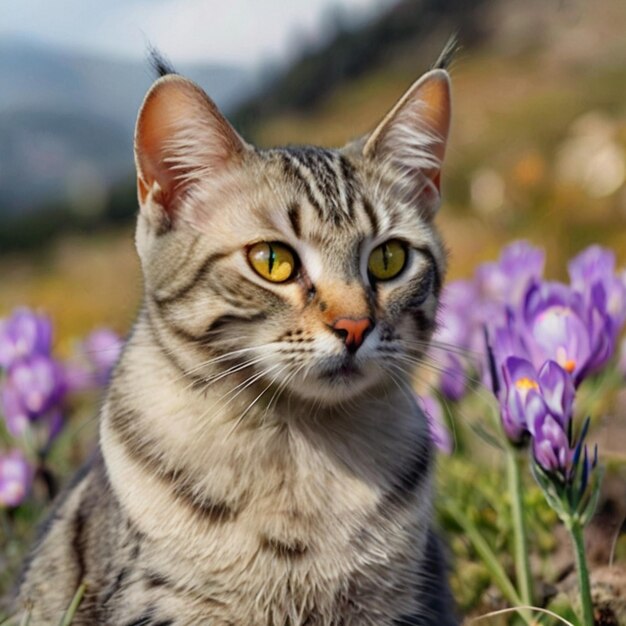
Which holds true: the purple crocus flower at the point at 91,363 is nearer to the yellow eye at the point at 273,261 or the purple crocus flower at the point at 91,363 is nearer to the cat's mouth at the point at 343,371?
the yellow eye at the point at 273,261

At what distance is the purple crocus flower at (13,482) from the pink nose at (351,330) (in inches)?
59.4

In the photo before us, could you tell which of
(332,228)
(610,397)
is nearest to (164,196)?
(332,228)

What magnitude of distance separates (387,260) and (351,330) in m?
0.32

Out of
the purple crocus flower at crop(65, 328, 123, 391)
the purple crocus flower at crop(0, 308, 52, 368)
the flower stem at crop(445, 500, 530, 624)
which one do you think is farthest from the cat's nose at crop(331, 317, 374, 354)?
the purple crocus flower at crop(0, 308, 52, 368)

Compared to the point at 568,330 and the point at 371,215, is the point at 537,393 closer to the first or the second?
the point at 568,330

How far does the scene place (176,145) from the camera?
81.0 inches

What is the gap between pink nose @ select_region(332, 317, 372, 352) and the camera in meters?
1.82

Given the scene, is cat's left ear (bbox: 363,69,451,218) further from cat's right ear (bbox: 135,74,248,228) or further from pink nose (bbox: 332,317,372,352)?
pink nose (bbox: 332,317,372,352)

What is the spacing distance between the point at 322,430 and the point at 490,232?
217 inches

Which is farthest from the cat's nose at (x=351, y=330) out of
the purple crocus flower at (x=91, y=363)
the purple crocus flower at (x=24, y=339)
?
the purple crocus flower at (x=24, y=339)

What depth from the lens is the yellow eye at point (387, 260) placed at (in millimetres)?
2061

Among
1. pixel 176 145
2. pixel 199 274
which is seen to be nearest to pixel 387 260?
pixel 199 274

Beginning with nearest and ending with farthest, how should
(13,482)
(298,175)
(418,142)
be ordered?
(298,175), (418,142), (13,482)

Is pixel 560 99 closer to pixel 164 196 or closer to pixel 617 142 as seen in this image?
pixel 617 142
